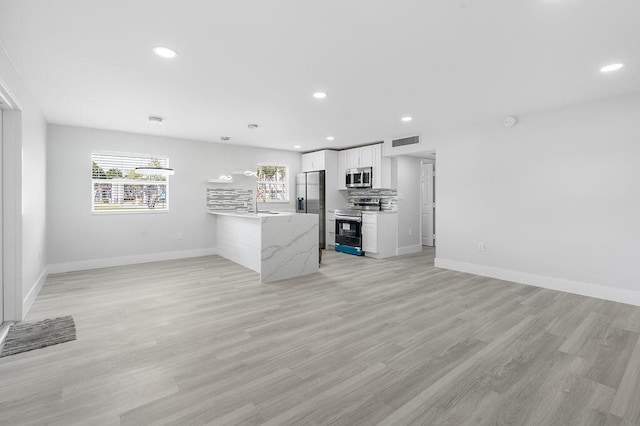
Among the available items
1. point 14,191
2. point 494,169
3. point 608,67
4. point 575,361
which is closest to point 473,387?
point 575,361

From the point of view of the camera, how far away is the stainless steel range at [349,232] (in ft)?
21.6

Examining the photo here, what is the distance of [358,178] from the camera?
6.95 meters

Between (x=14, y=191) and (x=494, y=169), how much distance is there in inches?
228

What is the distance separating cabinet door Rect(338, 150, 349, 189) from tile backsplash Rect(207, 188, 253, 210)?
2.08 m

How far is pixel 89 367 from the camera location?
7.36ft

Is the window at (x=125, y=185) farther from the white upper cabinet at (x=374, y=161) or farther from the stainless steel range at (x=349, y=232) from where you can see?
the white upper cabinet at (x=374, y=161)

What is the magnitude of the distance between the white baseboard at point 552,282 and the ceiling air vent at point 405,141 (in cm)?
217

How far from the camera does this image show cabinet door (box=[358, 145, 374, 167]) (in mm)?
6700

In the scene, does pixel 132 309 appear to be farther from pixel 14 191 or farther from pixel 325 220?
pixel 325 220

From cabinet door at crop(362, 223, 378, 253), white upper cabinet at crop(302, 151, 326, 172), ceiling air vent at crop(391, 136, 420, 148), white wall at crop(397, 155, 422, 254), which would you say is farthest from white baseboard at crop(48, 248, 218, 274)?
ceiling air vent at crop(391, 136, 420, 148)

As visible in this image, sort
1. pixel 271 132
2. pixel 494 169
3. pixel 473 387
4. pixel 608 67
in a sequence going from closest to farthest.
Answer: pixel 473 387
pixel 608 67
pixel 494 169
pixel 271 132

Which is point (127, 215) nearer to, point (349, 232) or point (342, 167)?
point (349, 232)

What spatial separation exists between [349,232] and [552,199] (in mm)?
3626

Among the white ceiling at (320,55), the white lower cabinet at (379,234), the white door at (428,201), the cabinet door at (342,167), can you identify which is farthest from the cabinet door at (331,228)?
the white ceiling at (320,55)
